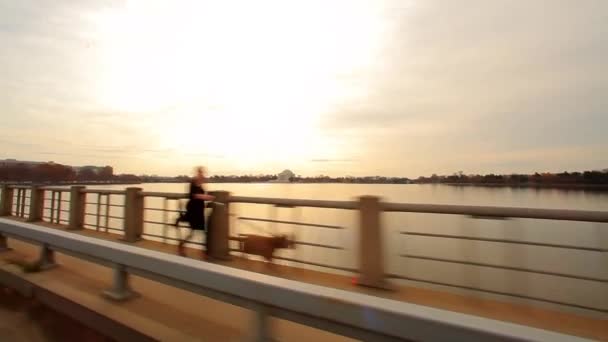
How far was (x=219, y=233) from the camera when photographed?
7277 millimetres

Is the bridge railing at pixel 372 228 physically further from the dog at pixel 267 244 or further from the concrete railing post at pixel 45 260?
the concrete railing post at pixel 45 260

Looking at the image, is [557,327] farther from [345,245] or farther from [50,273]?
[50,273]

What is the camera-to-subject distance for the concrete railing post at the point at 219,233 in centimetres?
726

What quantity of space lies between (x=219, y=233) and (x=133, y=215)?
3.54m

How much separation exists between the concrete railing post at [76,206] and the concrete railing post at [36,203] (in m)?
3.06

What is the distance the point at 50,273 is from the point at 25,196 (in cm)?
1290

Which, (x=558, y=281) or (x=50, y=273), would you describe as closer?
(x=50, y=273)

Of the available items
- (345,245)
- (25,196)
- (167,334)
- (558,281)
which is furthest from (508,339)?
(25,196)

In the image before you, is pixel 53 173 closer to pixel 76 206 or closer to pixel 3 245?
pixel 76 206

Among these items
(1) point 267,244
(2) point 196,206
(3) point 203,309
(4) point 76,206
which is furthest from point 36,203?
(3) point 203,309

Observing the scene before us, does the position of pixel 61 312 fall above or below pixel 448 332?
below

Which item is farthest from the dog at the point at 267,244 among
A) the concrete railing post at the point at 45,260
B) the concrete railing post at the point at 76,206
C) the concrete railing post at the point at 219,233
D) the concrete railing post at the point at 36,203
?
the concrete railing post at the point at 36,203

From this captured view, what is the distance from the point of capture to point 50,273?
5.10 m

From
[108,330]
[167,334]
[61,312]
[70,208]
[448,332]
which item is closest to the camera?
[448,332]
